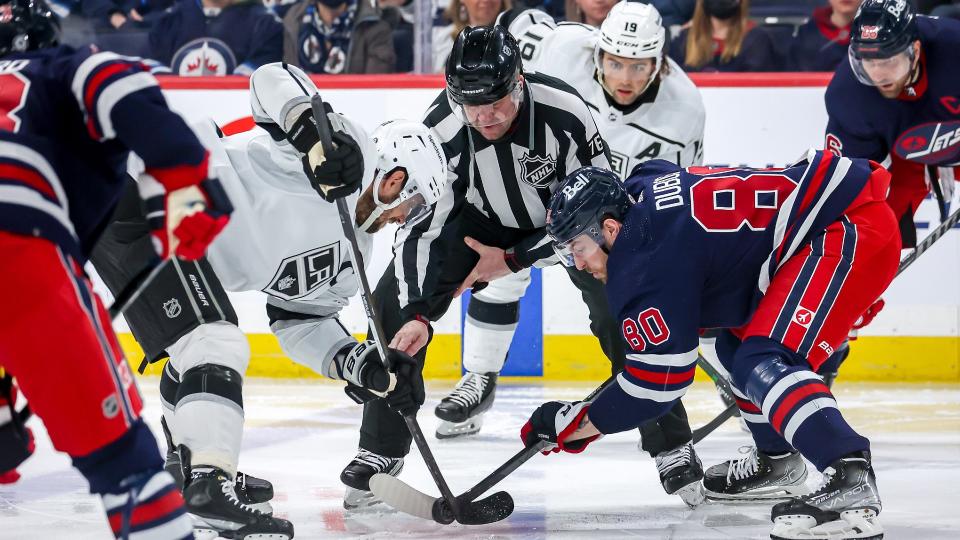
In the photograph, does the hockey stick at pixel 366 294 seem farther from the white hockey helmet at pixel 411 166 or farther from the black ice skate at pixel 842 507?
the black ice skate at pixel 842 507

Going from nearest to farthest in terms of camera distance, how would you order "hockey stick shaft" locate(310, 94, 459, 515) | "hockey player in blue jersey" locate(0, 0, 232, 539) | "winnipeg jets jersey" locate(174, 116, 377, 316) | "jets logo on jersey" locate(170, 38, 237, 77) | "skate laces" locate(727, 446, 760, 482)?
"hockey player in blue jersey" locate(0, 0, 232, 539)
"hockey stick shaft" locate(310, 94, 459, 515)
"winnipeg jets jersey" locate(174, 116, 377, 316)
"skate laces" locate(727, 446, 760, 482)
"jets logo on jersey" locate(170, 38, 237, 77)

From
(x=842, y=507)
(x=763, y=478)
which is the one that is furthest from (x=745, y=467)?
(x=842, y=507)

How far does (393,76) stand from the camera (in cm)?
514

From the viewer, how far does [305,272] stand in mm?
2840

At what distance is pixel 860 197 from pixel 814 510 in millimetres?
729

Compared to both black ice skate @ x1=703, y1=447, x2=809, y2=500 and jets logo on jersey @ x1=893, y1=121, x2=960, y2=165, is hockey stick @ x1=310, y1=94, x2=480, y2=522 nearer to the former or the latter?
black ice skate @ x1=703, y1=447, x2=809, y2=500

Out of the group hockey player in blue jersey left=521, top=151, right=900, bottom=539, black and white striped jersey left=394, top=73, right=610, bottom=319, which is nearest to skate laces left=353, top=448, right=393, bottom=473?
black and white striped jersey left=394, top=73, right=610, bottom=319

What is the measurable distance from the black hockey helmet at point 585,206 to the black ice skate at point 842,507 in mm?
670

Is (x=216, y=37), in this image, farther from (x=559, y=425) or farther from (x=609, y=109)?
(x=559, y=425)

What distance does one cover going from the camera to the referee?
10.2 feet

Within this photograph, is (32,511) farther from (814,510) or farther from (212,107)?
(212,107)

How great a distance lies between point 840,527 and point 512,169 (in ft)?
4.47

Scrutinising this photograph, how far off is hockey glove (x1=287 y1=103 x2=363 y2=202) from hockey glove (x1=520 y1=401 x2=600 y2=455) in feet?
2.19

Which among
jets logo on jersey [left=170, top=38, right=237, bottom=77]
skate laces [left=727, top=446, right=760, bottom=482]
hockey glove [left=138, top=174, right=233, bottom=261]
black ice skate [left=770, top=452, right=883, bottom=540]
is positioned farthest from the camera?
jets logo on jersey [left=170, top=38, right=237, bottom=77]
